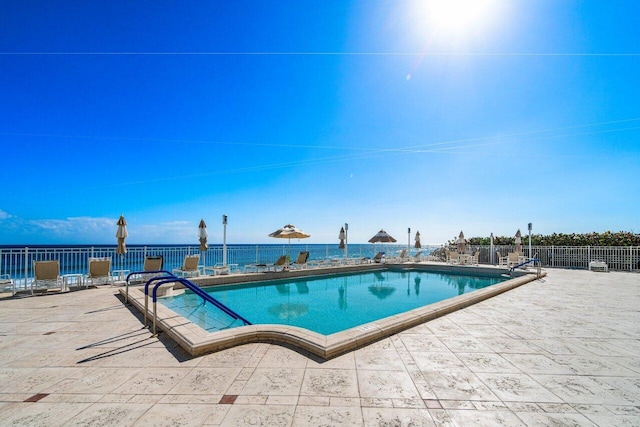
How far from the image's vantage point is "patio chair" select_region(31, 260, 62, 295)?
6402 mm

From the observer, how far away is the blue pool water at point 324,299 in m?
5.57

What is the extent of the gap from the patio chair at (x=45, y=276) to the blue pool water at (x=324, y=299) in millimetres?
2714

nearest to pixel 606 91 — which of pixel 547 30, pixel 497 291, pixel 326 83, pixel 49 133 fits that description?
pixel 547 30

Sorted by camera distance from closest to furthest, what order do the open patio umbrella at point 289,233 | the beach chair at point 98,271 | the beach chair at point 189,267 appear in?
the beach chair at point 98,271 < the beach chair at point 189,267 < the open patio umbrella at point 289,233

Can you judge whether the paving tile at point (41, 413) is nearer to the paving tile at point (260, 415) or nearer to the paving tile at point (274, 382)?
the paving tile at point (260, 415)

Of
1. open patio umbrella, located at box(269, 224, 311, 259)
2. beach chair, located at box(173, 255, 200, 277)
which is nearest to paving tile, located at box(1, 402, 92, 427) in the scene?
beach chair, located at box(173, 255, 200, 277)

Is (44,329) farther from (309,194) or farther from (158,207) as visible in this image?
(158,207)

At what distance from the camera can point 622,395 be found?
93.7 inches

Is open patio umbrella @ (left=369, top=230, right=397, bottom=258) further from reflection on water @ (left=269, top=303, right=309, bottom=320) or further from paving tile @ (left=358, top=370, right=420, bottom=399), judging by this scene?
paving tile @ (left=358, top=370, right=420, bottom=399)

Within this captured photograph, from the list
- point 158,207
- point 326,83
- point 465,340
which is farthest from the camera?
point 158,207

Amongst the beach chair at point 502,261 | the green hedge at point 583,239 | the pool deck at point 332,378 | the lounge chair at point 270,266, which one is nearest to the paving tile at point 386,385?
the pool deck at point 332,378

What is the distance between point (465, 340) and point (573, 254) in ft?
48.0

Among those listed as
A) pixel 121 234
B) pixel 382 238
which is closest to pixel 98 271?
pixel 121 234

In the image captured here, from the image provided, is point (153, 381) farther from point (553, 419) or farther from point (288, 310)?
point (288, 310)
